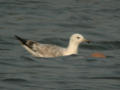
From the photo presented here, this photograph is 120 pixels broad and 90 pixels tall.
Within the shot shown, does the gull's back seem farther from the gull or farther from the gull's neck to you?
the gull's neck

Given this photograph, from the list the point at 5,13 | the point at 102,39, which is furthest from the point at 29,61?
the point at 5,13

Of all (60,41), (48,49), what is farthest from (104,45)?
(48,49)

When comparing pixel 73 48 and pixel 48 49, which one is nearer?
pixel 48 49

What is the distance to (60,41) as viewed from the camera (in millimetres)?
17828

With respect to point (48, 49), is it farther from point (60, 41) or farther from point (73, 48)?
point (60, 41)

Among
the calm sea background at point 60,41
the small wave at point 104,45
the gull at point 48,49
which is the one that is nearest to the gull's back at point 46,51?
the gull at point 48,49

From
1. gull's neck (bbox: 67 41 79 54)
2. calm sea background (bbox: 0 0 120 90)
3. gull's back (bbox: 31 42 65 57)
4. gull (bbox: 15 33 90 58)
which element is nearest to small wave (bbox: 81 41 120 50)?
calm sea background (bbox: 0 0 120 90)

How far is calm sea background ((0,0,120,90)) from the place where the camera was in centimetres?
1240

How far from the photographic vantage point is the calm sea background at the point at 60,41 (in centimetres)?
1240

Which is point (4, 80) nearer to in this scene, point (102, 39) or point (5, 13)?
point (102, 39)

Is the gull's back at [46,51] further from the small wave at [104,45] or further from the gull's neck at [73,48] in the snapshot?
the small wave at [104,45]

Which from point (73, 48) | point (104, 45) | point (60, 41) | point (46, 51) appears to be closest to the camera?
point (46, 51)

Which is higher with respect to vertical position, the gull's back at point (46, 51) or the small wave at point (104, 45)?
the small wave at point (104, 45)

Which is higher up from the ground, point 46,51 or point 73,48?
point 73,48
